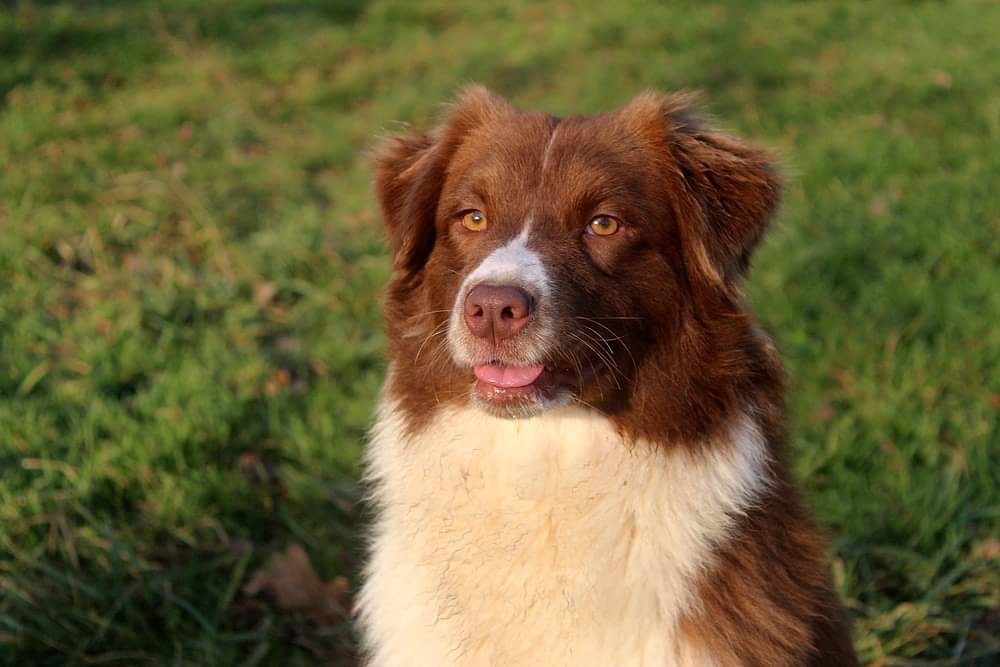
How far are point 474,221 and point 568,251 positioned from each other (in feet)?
1.16

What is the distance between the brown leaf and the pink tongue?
5.69 feet

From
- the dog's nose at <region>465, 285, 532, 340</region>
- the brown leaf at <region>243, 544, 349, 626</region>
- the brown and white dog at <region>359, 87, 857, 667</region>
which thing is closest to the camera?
the dog's nose at <region>465, 285, 532, 340</region>

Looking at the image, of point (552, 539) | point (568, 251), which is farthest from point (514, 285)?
point (552, 539)

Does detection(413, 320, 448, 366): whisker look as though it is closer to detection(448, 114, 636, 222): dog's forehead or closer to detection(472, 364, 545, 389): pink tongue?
detection(472, 364, 545, 389): pink tongue

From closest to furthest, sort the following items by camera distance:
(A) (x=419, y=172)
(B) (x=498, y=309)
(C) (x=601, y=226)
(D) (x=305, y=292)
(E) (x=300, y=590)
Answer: (B) (x=498, y=309) < (C) (x=601, y=226) < (A) (x=419, y=172) < (E) (x=300, y=590) < (D) (x=305, y=292)

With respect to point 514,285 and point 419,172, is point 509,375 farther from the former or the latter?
point 419,172

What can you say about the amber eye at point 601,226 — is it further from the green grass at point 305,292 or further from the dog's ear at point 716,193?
the green grass at point 305,292

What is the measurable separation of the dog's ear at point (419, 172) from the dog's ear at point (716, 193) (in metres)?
0.55

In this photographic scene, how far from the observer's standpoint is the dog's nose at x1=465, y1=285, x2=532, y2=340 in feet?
9.20

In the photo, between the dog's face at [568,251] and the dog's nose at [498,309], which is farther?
the dog's face at [568,251]

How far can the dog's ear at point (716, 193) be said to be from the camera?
311cm

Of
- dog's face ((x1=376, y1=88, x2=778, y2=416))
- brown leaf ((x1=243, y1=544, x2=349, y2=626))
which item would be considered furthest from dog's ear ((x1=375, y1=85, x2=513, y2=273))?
brown leaf ((x1=243, y1=544, x2=349, y2=626))

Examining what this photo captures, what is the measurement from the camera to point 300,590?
438 cm

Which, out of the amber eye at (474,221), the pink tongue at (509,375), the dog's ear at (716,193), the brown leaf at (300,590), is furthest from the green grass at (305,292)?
the pink tongue at (509,375)
